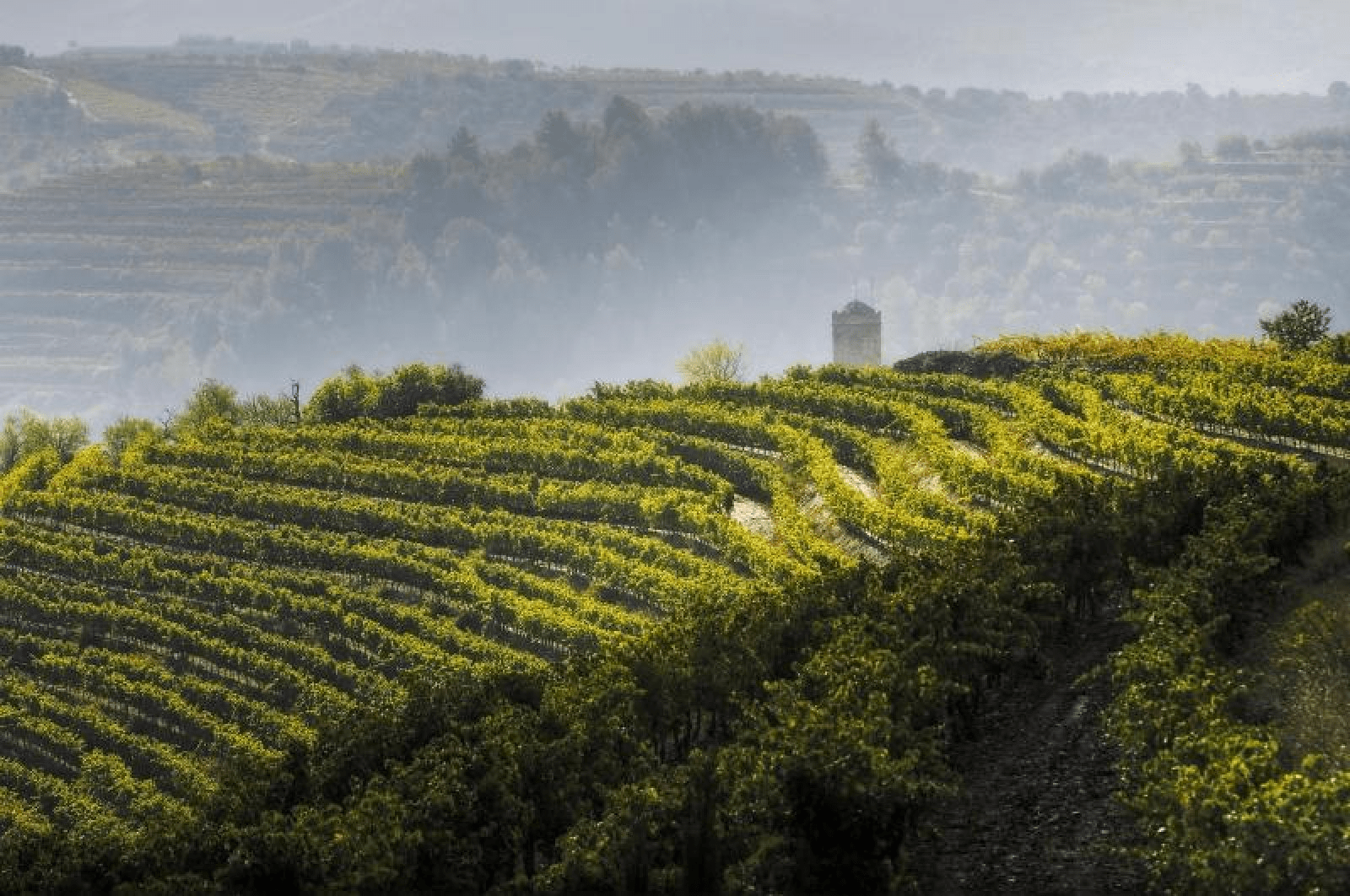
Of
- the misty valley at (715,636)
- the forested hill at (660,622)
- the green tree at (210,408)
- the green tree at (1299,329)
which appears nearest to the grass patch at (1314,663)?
the misty valley at (715,636)

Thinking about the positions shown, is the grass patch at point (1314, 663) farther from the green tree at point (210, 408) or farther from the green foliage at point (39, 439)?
the green foliage at point (39, 439)

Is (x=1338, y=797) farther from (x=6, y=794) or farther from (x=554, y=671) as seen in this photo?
(x=6, y=794)

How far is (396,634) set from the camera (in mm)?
62219

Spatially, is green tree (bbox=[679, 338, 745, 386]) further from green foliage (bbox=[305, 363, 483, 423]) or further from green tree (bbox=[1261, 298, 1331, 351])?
green tree (bbox=[1261, 298, 1331, 351])

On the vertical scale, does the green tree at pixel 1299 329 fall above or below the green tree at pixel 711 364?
below

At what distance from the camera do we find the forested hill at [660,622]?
110 ft

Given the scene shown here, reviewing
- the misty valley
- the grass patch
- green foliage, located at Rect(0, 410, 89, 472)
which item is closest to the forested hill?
the misty valley

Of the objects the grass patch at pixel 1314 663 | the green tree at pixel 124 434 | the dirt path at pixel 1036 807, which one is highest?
the green tree at pixel 124 434

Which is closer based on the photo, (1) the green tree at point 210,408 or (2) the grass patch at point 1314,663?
(2) the grass patch at point 1314,663

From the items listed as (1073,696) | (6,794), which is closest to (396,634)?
(6,794)

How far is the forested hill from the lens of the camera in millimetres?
33562

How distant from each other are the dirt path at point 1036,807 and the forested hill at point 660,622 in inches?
14.2

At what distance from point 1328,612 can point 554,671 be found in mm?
19126

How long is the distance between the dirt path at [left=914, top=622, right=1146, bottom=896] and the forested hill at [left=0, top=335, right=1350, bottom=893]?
0.36 metres
